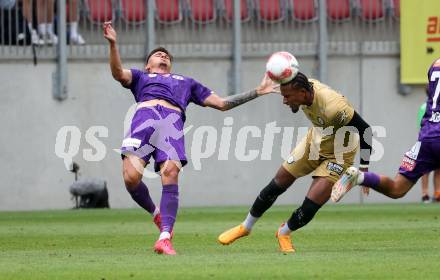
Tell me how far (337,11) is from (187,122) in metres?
4.10

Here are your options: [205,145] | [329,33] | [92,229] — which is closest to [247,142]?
[205,145]

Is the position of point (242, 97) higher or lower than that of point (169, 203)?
higher

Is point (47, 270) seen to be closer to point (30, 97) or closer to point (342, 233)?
point (342, 233)

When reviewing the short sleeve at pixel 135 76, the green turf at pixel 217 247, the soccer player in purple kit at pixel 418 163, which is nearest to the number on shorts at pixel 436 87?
the soccer player in purple kit at pixel 418 163

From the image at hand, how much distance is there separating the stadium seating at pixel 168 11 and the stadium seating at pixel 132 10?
38 cm

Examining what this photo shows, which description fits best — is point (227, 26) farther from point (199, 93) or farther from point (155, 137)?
point (155, 137)

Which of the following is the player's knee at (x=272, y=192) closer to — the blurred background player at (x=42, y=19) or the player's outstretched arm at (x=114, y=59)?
the player's outstretched arm at (x=114, y=59)

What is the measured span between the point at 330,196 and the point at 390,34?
607 inches

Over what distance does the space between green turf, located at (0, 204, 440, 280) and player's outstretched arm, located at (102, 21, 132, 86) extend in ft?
5.61

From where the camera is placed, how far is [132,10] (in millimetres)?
26781

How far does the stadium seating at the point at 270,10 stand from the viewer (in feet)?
90.0

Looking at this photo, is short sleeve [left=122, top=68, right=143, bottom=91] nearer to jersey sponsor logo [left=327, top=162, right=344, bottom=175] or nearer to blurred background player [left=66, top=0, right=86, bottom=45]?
jersey sponsor logo [left=327, top=162, right=344, bottom=175]

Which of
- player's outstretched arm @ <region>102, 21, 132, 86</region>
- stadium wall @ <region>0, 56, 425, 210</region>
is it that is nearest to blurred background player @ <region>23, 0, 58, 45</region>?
stadium wall @ <region>0, 56, 425, 210</region>

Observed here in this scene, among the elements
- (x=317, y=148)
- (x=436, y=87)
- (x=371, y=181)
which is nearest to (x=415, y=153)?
(x=371, y=181)
